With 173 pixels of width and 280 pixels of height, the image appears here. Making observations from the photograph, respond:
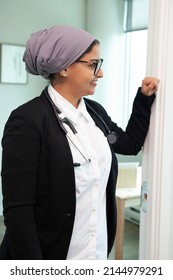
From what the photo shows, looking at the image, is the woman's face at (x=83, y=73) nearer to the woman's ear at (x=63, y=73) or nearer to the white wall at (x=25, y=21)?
the woman's ear at (x=63, y=73)

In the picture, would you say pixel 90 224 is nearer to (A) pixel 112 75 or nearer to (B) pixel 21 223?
(B) pixel 21 223

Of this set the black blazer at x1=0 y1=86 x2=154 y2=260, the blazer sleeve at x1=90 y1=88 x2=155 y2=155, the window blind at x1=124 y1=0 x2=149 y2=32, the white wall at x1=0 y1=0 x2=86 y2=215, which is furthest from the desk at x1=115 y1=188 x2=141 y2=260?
the window blind at x1=124 y1=0 x2=149 y2=32

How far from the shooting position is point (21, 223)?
102cm

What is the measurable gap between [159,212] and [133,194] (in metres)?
1.37

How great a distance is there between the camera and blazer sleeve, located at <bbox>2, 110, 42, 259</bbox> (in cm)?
101

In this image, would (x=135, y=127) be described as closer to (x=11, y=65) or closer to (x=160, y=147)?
(x=160, y=147)

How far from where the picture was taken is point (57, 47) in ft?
3.46

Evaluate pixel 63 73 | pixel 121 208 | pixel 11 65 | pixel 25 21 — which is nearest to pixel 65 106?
pixel 63 73

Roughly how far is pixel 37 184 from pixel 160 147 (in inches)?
16.2

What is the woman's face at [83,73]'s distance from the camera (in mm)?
1098

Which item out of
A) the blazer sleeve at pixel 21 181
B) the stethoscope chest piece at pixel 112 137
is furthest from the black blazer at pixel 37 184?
the stethoscope chest piece at pixel 112 137

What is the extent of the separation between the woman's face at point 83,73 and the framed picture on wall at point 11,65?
2.50 metres

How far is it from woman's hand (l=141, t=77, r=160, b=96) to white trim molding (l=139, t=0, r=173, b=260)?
0.6 inches

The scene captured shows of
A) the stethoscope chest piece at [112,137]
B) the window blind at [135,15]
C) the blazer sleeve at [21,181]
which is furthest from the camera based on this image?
the window blind at [135,15]
